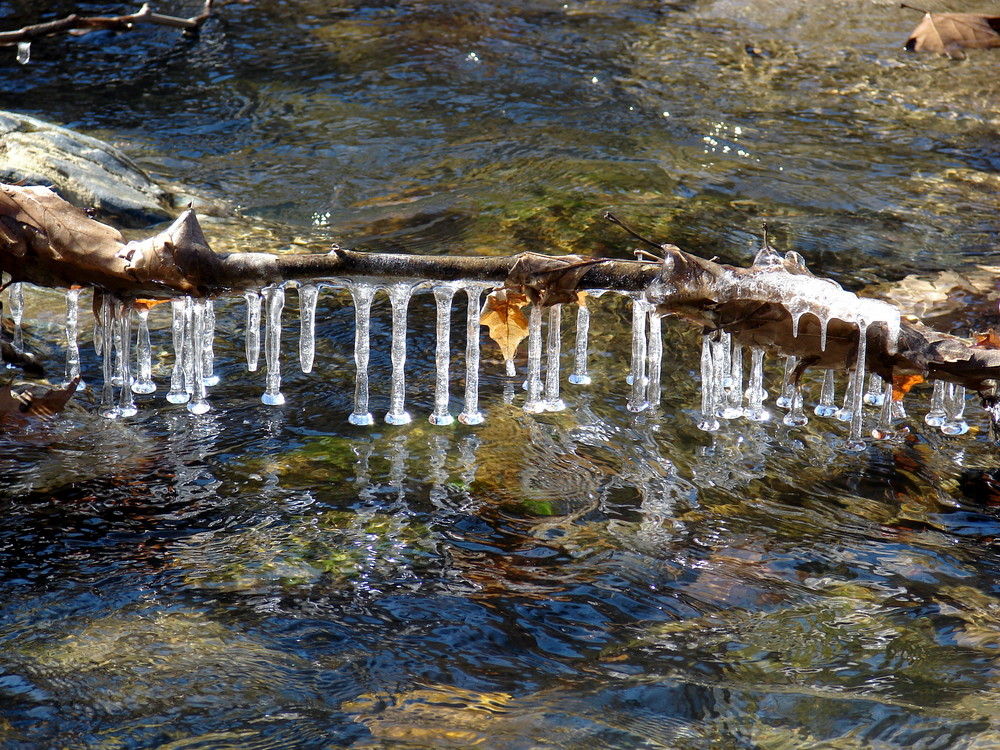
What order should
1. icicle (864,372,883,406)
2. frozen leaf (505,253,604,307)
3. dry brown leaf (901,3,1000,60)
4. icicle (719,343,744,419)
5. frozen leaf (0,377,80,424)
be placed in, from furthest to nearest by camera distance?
dry brown leaf (901,3,1000,60) → icicle (864,372,883,406) → frozen leaf (0,377,80,424) → icicle (719,343,744,419) → frozen leaf (505,253,604,307)

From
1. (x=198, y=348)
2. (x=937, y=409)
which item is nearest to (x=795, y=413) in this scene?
(x=937, y=409)

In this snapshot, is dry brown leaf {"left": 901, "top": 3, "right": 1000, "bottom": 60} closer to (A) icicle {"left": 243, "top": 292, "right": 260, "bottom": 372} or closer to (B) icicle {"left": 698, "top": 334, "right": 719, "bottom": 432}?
(B) icicle {"left": 698, "top": 334, "right": 719, "bottom": 432}

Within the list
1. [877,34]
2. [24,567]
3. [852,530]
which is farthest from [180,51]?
[852,530]

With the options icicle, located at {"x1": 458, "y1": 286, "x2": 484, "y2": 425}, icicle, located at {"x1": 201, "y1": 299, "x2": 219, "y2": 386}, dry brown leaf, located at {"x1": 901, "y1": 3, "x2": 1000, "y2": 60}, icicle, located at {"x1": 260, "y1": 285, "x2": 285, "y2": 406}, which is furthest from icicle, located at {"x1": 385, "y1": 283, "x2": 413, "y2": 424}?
dry brown leaf, located at {"x1": 901, "y1": 3, "x2": 1000, "y2": 60}

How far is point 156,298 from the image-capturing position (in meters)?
3.45

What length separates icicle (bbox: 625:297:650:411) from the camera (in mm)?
3604

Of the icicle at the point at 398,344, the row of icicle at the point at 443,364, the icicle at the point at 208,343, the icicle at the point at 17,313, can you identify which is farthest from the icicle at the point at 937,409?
the icicle at the point at 17,313

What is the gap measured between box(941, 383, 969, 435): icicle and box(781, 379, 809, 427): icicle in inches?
22.5

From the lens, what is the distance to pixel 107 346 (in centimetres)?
382

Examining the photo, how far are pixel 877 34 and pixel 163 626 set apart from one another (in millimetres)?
9679

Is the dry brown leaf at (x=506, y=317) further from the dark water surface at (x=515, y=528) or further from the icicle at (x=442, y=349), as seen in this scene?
the dark water surface at (x=515, y=528)

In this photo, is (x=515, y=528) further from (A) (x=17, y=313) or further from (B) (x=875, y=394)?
(A) (x=17, y=313)

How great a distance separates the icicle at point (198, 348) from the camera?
12.1 ft

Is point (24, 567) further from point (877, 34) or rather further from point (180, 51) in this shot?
point (877, 34)
